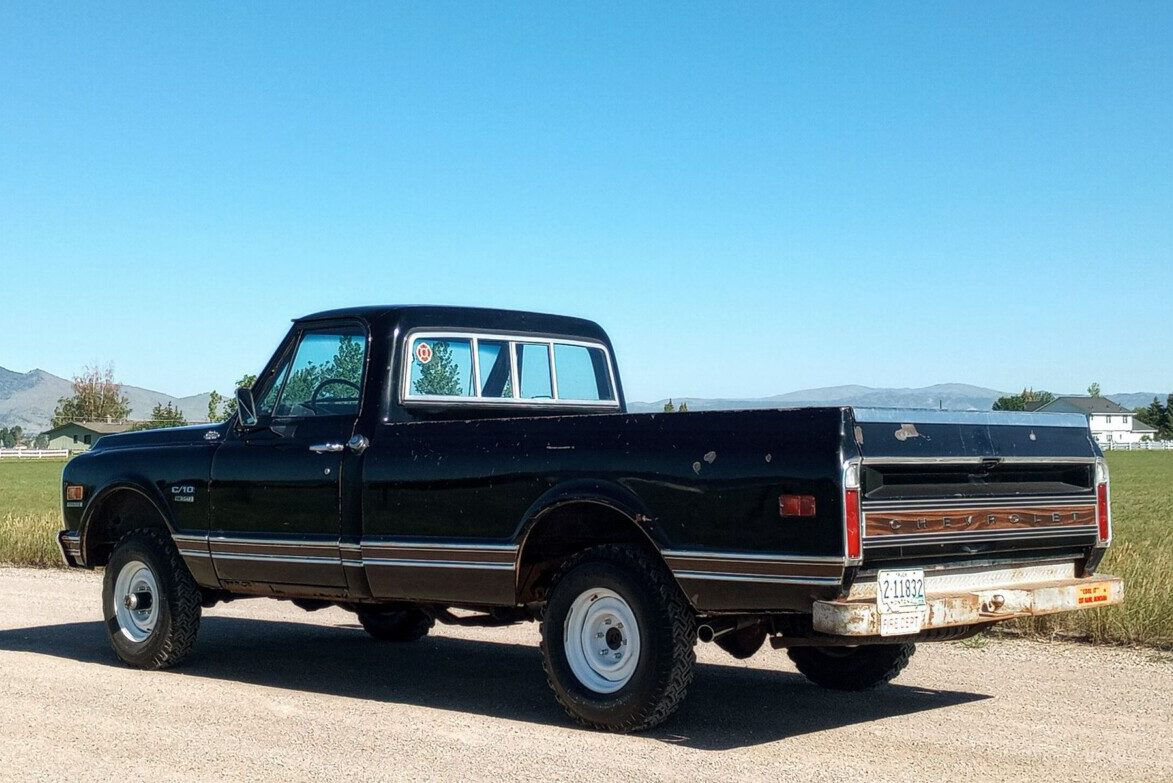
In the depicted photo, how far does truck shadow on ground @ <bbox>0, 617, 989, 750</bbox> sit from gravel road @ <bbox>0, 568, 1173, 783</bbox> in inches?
1.0

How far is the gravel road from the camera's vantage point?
5910 mm

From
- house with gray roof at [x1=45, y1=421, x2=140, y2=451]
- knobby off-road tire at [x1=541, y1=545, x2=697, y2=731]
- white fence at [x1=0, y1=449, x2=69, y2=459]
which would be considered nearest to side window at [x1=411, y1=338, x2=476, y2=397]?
knobby off-road tire at [x1=541, y1=545, x2=697, y2=731]

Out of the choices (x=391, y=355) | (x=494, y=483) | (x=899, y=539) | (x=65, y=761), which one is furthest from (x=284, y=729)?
(x=899, y=539)

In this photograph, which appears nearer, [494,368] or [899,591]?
[899,591]

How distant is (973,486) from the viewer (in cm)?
643

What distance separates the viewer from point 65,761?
19.9ft

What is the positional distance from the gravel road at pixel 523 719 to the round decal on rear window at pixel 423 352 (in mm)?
1877

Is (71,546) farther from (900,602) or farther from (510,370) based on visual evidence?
(900,602)

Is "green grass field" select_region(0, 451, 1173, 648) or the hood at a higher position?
the hood

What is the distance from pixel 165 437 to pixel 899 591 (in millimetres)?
5132

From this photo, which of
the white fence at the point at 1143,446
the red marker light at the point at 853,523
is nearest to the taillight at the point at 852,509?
the red marker light at the point at 853,523

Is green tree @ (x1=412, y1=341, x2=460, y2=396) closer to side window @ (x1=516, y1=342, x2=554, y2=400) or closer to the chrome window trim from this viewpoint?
the chrome window trim

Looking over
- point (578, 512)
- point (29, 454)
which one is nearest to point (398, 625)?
point (578, 512)

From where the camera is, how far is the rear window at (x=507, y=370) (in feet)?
26.7
